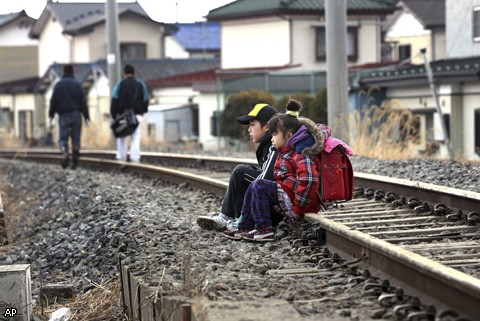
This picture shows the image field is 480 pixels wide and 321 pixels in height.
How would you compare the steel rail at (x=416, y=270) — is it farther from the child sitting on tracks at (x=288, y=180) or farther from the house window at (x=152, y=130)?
the house window at (x=152, y=130)

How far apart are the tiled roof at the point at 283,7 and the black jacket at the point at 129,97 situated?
2441 centimetres

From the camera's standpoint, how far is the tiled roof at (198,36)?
68.6 m

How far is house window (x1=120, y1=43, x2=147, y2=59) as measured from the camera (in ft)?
188

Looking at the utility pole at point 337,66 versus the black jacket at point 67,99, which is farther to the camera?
the black jacket at point 67,99

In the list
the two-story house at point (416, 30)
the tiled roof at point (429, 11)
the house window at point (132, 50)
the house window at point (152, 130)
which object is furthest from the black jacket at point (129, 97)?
the house window at point (132, 50)

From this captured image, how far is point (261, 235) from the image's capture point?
8133 mm

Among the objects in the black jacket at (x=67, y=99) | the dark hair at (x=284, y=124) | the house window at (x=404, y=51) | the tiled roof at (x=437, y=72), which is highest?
the house window at (x=404, y=51)

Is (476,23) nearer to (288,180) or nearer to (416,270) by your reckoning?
(288,180)

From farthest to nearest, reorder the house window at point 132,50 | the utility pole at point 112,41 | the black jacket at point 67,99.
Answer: the house window at point 132,50, the utility pole at point 112,41, the black jacket at point 67,99

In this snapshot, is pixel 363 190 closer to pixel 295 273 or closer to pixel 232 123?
pixel 295 273

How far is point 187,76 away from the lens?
45.7 metres

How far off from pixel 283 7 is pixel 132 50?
1682cm

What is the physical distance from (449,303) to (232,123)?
27873 mm

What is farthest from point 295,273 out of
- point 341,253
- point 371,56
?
point 371,56
